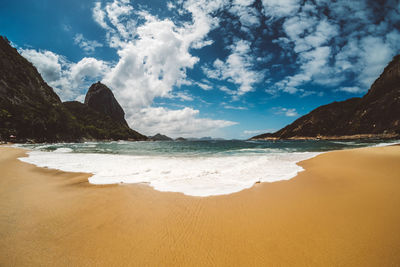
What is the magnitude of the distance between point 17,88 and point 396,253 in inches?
3495

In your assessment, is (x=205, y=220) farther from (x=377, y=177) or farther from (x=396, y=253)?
(x=377, y=177)

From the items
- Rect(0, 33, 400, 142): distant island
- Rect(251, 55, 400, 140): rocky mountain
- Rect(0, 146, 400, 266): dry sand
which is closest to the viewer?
Rect(0, 146, 400, 266): dry sand

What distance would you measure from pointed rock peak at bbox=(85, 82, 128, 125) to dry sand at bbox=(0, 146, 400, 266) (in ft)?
534

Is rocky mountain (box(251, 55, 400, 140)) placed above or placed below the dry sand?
above

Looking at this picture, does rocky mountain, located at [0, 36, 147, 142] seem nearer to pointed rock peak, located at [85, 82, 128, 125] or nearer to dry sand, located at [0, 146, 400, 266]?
dry sand, located at [0, 146, 400, 266]

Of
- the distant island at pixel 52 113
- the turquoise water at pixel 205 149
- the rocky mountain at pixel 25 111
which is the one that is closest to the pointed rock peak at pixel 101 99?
the distant island at pixel 52 113

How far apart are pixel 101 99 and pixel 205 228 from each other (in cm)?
17179

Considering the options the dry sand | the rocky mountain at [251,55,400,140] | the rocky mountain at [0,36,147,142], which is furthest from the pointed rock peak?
the rocky mountain at [251,55,400,140]

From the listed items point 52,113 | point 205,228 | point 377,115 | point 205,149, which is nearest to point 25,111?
point 52,113

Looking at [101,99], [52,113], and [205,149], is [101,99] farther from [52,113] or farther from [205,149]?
[205,149]

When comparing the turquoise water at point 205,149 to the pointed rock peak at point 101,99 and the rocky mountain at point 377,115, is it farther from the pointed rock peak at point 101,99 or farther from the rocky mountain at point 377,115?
the pointed rock peak at point 101,99

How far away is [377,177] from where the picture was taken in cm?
518

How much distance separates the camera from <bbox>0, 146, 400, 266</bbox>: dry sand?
1.89 m

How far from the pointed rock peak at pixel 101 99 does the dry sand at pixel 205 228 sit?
163 m
